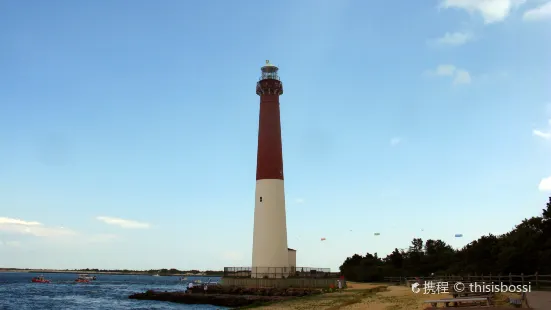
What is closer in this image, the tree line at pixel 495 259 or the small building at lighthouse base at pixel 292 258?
the tree line at pixel 495 259

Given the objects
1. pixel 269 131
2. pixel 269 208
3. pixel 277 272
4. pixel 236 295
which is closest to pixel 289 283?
pixel 277 272

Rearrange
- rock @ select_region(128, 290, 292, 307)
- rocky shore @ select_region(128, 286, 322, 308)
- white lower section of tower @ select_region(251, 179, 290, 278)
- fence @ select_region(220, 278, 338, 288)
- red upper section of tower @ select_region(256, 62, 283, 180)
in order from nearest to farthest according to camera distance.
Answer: rock @ select_region(128, 290, 292, 307) < rocky shore @ select_region(128, 286, 322, 308) < fence @ select_region(220, 278, 338, 288) < white lower section of tower @ select_region(251, 179, 290, 278) < red upper section of tower @ select_region(256, 62, 283, 180)

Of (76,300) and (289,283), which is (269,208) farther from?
(76,300)

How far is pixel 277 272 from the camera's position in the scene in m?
45.3

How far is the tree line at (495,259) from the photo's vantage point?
133 feet

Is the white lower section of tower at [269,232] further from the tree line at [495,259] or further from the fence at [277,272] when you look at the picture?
the tree line at [495,259]

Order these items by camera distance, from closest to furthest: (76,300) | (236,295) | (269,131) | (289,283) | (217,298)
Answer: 1. (217,298)
2. (236,295)
3. (289,283)
4. (269,131)
5. (76,300)

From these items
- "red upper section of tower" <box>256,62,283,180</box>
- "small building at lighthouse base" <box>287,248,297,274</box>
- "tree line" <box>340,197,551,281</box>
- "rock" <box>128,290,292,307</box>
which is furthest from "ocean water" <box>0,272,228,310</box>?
"tree line" <box>340,197,551,281</box>

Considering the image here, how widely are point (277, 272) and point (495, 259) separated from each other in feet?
63.4

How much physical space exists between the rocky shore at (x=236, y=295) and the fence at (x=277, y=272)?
1.92m

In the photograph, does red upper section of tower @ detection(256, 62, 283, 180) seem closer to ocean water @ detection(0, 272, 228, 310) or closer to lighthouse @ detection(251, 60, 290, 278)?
lighthouse @ detection(251, 60, 290, 278)

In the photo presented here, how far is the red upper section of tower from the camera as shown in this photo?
46.0 meters

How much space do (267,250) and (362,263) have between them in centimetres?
3473

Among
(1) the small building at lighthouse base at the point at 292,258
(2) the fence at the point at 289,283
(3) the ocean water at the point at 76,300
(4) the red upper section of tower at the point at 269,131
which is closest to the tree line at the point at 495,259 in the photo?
(2) the fence at the point at 289,283
